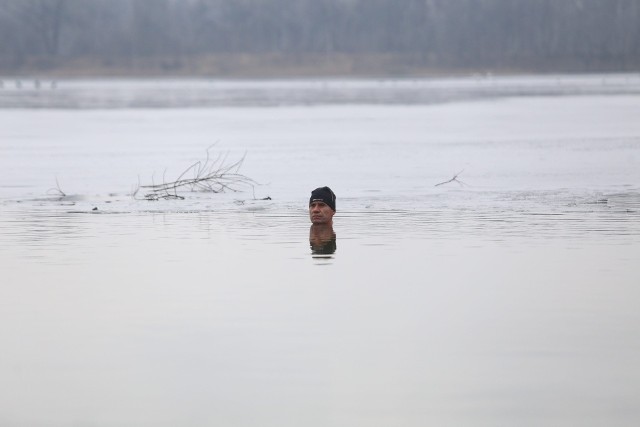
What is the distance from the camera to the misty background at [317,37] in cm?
11219

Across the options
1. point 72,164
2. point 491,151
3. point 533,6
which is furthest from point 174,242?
point 533,6

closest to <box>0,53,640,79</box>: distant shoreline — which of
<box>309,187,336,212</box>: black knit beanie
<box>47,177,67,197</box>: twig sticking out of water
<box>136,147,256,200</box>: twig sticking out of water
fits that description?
<box>136,147,256,200</box>: twig sticking out of water

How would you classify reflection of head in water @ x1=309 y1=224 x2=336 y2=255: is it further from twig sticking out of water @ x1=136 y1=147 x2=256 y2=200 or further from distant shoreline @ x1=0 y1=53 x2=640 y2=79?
distant shoreline @ x1=0 y1=53 x2=640 y2=79

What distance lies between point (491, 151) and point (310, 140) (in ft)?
19.0

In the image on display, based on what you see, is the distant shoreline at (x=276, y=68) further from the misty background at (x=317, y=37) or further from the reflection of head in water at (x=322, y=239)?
the reflection of head in water at (x=322, y=239)

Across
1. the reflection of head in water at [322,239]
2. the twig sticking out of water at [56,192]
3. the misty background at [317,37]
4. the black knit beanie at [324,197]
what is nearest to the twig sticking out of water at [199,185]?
the twig sticking out of water at [56,192]

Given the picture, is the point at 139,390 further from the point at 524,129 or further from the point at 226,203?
the point at 524,129

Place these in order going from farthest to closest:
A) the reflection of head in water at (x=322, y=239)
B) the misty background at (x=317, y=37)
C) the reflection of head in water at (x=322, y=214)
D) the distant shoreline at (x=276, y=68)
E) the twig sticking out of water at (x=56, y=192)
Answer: the misty background at (x=317, y=37) → the distant shoreline at (x=276, y=68) → the twig sticking out of water at (x=56, y=192) → the reflection of head in water at (x=322, y=214) → the reflection of head in water at (x=322, y=239)

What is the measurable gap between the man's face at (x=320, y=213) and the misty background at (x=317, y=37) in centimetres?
9479

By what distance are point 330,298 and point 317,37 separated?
123m

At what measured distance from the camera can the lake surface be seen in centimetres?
721

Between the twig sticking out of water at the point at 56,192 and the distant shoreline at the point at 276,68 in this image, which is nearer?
the twig sticking out of water at the point at 56,192

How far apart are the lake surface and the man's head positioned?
25 cm

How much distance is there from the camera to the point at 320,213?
14.3 m
